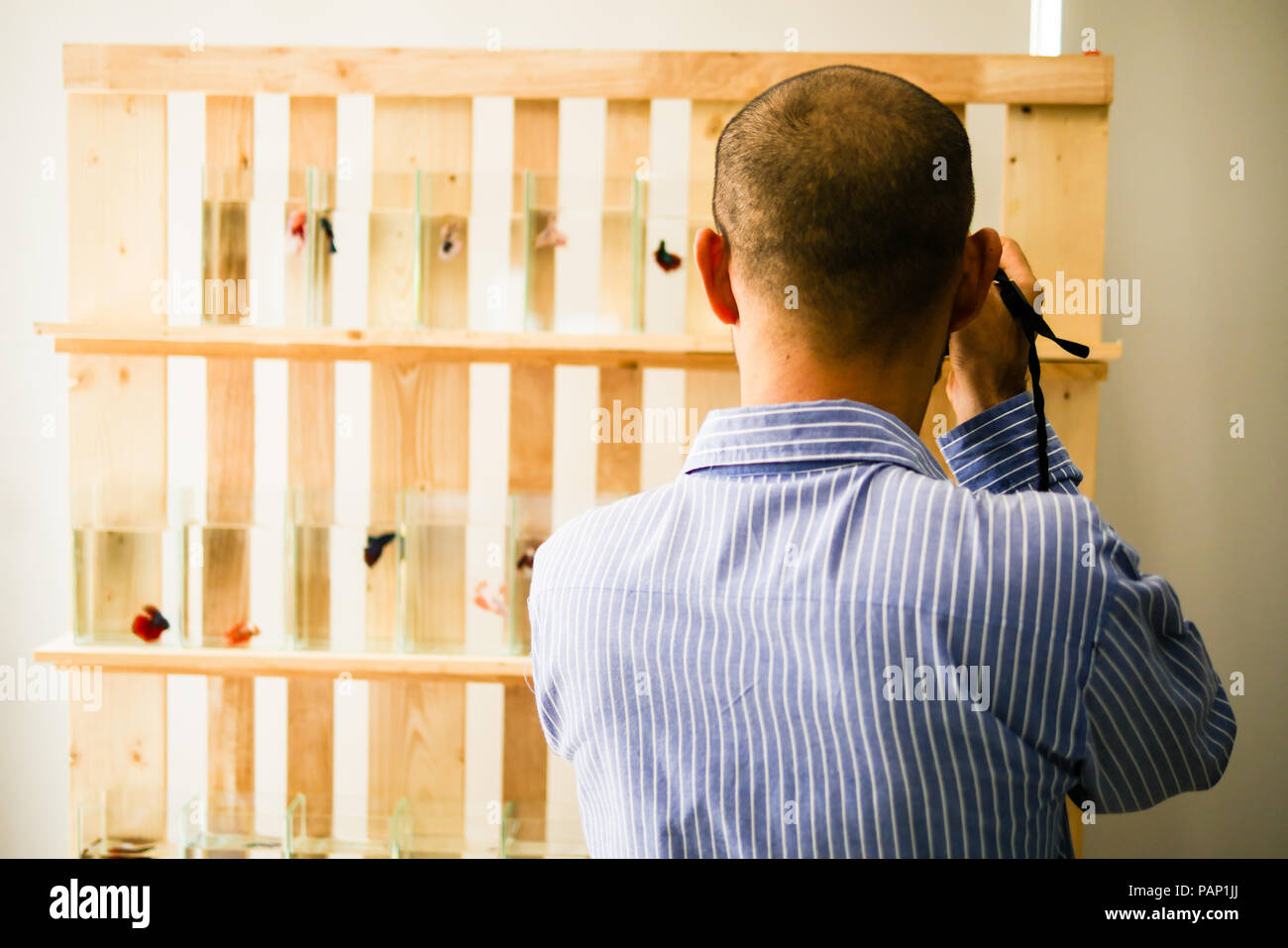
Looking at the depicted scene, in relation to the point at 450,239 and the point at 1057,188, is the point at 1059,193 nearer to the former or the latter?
the point at 1057,188

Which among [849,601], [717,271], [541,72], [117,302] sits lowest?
[849,601]

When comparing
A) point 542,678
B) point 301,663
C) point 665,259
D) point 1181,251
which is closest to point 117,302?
point 301,663

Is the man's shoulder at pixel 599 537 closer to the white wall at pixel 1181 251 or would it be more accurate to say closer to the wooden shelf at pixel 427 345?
the wooden shelf at pixel 427 345

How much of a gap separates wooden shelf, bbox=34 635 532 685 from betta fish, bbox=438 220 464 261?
68 cm

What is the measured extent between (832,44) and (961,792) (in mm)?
1654

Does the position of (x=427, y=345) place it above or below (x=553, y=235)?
below

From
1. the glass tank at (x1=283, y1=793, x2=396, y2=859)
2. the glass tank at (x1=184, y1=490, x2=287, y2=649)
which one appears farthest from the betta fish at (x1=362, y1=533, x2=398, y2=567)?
the glass tank at (x1=283, y1=793, x2=396, y2=859)

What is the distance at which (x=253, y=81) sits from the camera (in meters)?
1.54

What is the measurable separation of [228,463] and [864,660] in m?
1.38

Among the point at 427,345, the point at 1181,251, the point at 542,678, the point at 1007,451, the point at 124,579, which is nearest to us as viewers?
the point at 542,678

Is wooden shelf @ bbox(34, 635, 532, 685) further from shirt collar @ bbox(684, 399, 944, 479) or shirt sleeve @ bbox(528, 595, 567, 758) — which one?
shirt collar @ bbox(684, 399, 944, 479)

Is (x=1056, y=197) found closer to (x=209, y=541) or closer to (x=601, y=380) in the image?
(x=601, y=380)

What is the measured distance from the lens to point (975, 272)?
69cm
